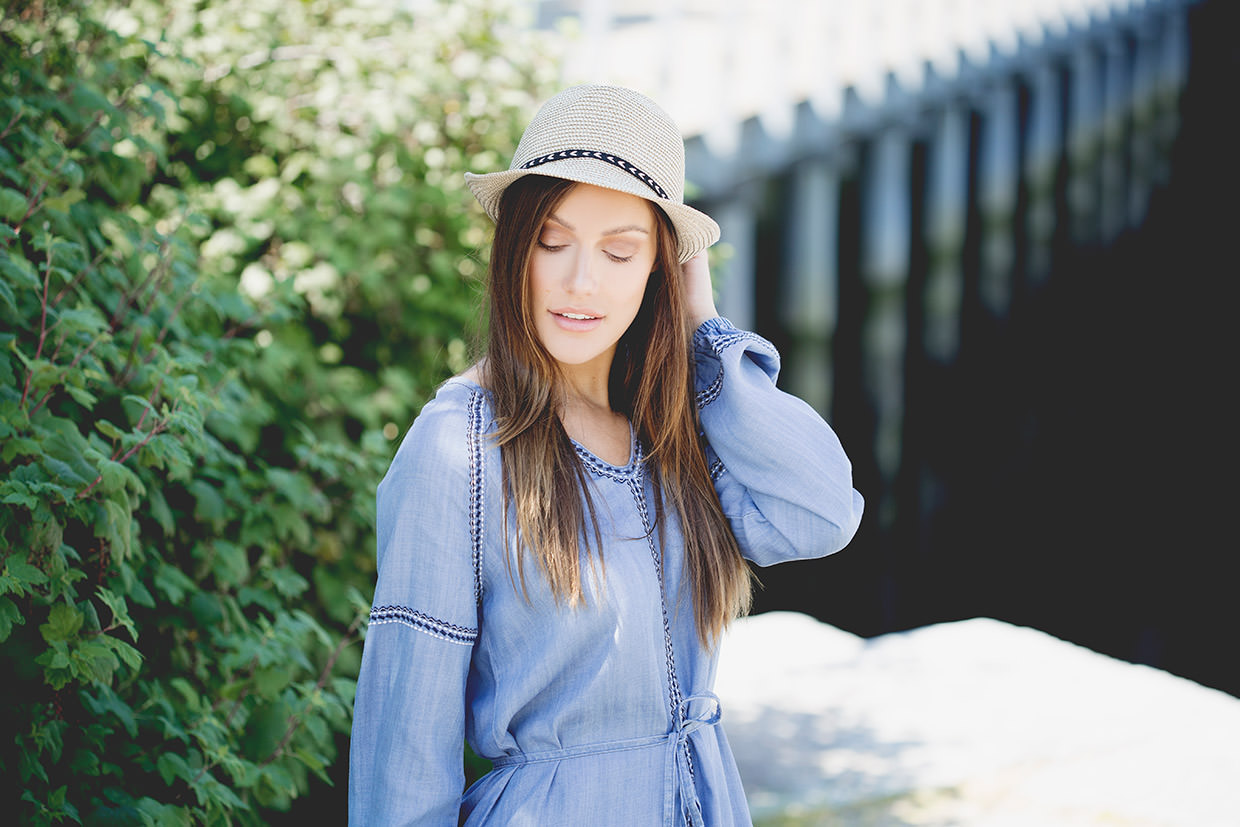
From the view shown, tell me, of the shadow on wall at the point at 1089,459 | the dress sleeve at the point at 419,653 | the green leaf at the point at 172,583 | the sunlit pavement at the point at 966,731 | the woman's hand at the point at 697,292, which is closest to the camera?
the dress sleeve at the point at 419,653

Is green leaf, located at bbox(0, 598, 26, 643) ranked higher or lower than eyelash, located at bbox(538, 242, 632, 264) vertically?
lower

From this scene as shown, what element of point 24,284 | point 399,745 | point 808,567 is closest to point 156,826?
point 399,745

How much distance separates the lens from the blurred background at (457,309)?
1.90 metres

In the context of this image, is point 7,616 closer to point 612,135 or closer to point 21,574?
point 21,574

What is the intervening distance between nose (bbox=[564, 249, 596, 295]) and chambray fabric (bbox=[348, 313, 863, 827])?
20 centimetres

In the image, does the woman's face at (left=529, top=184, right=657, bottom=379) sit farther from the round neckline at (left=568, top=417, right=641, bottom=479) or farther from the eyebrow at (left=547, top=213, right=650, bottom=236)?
the round neckline at (left=568, top=417, right=641, bottom=479)

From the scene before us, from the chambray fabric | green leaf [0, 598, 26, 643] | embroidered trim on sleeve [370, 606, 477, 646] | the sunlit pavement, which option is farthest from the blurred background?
embroidered trim on sleeve [370, 606, 477, 646]

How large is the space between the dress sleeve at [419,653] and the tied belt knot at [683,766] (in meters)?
0.30

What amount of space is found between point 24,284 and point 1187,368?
260 inches

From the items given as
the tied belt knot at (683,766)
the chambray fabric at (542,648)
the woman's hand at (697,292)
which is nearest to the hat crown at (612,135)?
the woman's hand at (697,292)

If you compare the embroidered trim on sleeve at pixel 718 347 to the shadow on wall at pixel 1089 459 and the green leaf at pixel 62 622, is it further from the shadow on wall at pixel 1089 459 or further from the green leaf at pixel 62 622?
the shadow on wall at pixel 1089 459

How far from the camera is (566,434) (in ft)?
5.27

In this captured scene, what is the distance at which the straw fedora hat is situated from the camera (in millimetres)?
1526

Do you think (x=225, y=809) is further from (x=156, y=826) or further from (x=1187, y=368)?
(x=1187, y=368)
